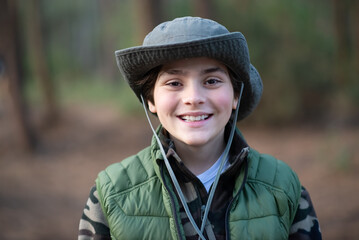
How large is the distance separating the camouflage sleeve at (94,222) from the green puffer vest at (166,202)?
5 centimetres

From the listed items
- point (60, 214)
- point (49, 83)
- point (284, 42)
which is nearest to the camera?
point (60, 214)

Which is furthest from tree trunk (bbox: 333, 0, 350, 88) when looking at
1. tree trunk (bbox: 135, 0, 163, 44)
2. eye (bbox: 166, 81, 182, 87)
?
eye (bbox: 166, 81, 182, 87)

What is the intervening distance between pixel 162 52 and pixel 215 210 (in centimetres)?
77

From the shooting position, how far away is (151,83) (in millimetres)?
1913

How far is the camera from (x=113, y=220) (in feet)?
5.73

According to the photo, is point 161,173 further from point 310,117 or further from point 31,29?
point 31,29

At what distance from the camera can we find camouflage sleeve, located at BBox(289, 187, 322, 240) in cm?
191

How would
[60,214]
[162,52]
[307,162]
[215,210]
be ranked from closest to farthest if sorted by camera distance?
1. [162,52]
2. [215,210]
3. [60,214]
4. [307,162]

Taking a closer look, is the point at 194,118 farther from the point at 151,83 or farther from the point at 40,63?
the point at 40,63

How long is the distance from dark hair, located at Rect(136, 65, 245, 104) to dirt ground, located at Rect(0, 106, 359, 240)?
3449mm

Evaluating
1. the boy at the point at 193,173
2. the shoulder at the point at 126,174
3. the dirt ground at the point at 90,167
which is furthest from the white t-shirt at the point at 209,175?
the dirt ground at the point at 90,167

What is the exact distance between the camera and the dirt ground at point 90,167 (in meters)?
5.31

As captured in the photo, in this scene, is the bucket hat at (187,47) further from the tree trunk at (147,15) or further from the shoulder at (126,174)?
the tree trunk at (147,15)

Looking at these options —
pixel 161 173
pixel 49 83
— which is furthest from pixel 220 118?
pixel 49 83
